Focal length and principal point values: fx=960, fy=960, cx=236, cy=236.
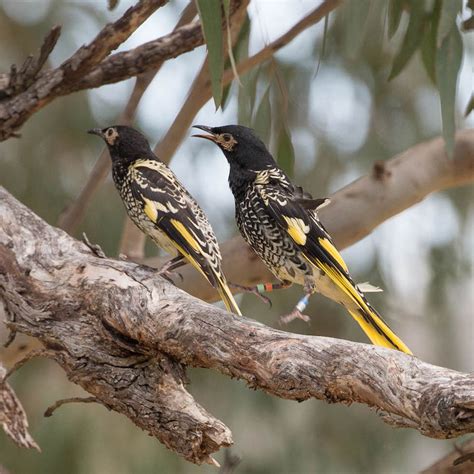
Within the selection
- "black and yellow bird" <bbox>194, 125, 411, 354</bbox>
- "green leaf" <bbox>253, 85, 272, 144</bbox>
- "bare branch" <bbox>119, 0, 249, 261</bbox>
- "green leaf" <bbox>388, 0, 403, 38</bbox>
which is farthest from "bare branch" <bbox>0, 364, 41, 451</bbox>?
"green leaf" <bbox>388, 0, 403, 38</bbox>

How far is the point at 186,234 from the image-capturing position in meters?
3.19

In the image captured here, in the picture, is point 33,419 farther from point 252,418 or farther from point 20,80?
point 20,80

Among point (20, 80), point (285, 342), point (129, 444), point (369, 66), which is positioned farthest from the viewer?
point (369, 66)

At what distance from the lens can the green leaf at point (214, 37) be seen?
2.89m

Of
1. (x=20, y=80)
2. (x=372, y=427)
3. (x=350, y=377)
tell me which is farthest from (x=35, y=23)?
(x=350, y=377)

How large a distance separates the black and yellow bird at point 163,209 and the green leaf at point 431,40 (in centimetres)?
120

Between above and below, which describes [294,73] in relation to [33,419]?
above

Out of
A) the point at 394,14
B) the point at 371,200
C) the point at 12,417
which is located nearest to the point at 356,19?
the point at 394,14

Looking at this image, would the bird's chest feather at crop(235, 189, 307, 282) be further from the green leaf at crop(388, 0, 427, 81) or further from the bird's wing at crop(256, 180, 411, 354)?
the green leaf at crop(388, 0, 427, 81)

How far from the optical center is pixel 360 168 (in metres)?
6.49

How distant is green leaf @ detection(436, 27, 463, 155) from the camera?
11.2ft

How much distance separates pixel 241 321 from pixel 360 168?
166 inches

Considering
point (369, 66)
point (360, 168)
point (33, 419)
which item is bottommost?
point (33, 419)

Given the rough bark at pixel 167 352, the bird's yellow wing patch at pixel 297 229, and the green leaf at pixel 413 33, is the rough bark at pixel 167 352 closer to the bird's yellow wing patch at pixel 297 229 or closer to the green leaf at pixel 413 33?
the bird's yellow wing patch at pixel 297 229
